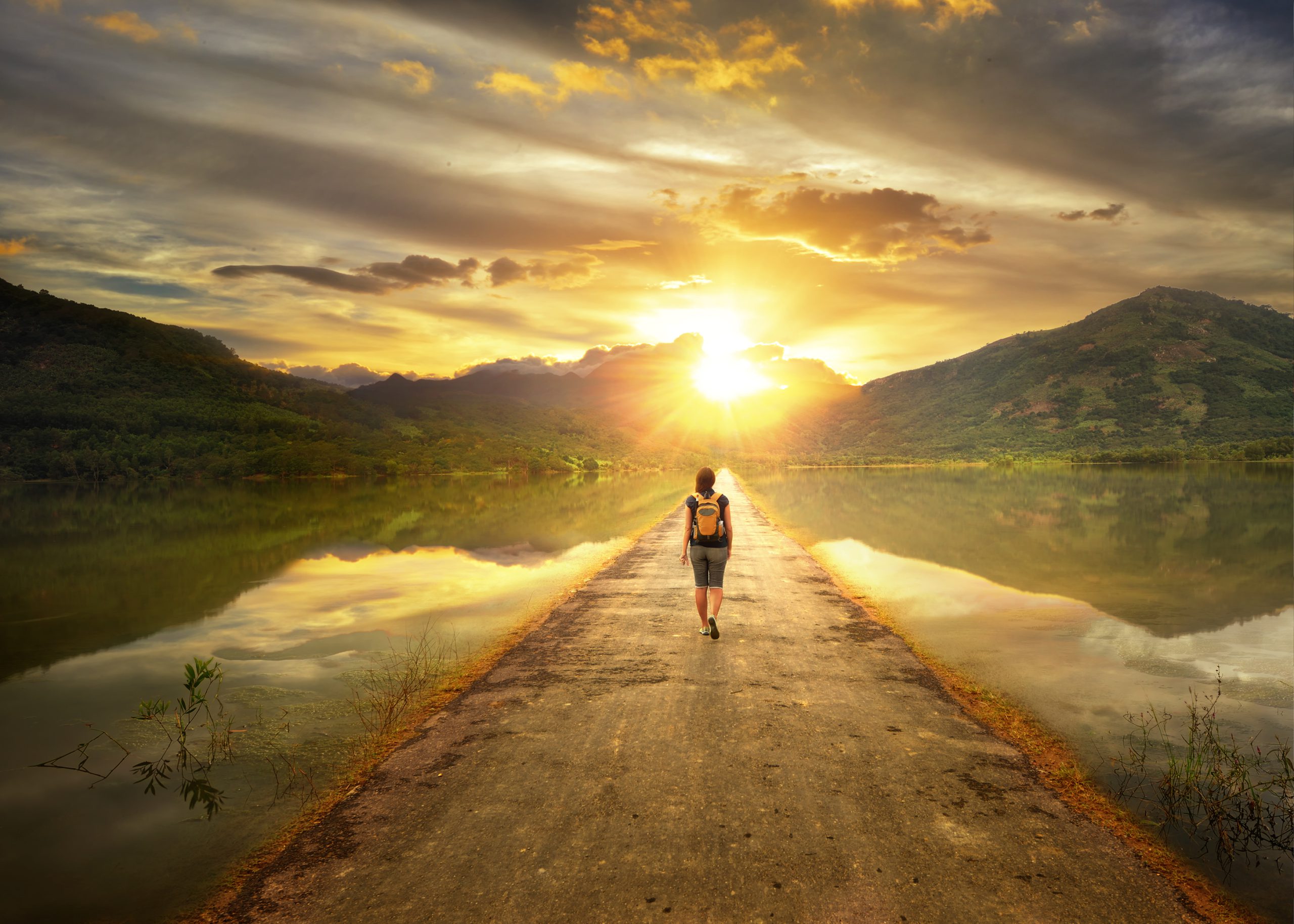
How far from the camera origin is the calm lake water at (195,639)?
5.81 metres

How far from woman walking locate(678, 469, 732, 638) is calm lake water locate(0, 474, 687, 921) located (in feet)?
14.5

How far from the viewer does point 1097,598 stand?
16.4m

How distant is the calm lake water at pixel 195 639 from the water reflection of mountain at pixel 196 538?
6.1 inches

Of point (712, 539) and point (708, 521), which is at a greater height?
point (708, 521)

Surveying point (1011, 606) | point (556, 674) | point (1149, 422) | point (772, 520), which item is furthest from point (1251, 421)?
point (556, 674)

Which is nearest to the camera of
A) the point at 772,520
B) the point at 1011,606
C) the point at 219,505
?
the point at 1011,606

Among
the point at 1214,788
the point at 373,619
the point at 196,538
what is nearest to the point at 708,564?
the point at 1214,788

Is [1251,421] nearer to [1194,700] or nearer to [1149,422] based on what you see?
[1149,422]

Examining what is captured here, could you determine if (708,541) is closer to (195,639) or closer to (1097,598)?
(195,639)

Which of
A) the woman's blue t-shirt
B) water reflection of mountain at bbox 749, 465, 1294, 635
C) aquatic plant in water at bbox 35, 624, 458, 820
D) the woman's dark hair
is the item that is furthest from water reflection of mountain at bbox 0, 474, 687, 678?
water reflection of mountain at bbox 749, 465, 1294, 635

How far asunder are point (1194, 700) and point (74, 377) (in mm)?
238544

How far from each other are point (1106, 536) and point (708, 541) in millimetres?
26139

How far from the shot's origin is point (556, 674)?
9.57 metres

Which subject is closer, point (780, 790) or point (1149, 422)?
point (780, 790)
